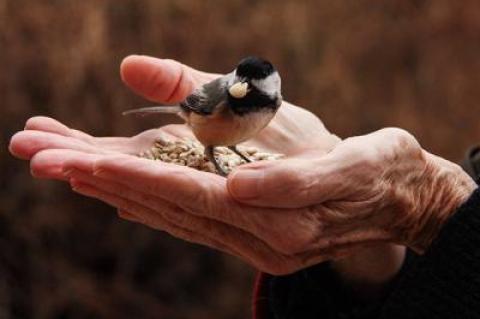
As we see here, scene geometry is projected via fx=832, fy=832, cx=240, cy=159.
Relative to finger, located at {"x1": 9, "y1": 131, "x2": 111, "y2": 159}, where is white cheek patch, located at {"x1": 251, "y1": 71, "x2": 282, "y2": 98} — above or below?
above

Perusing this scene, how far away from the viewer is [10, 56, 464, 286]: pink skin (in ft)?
3.32

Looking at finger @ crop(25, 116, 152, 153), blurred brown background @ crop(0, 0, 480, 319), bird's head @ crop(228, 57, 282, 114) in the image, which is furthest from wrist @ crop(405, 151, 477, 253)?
blurred brown background @ crop(0, 0, 480, 319)

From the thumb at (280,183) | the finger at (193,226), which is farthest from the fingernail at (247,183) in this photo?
the finger at (193,226)

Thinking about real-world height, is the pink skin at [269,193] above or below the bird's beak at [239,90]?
below

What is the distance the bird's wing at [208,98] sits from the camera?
1350mm

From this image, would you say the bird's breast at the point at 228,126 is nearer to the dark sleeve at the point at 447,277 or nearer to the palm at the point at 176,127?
the palm at the point at 176,127

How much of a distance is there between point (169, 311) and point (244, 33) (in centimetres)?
97

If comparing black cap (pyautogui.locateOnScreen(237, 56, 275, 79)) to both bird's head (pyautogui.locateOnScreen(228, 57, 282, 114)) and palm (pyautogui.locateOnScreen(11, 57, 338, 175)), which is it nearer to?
bird's head (pyautogui.locateOnScreen(228, 57, 282, 114))

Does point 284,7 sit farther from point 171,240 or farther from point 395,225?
point 395,225

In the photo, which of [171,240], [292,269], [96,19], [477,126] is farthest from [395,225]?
[477,126]

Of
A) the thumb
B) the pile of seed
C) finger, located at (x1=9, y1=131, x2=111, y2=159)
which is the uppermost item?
the thumb

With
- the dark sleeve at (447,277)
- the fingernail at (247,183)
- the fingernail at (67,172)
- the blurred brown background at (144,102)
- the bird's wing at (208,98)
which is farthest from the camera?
the blurred brown background at (144,102)

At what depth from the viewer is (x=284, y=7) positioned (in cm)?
293

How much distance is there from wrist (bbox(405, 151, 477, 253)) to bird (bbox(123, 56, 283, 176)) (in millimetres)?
260
